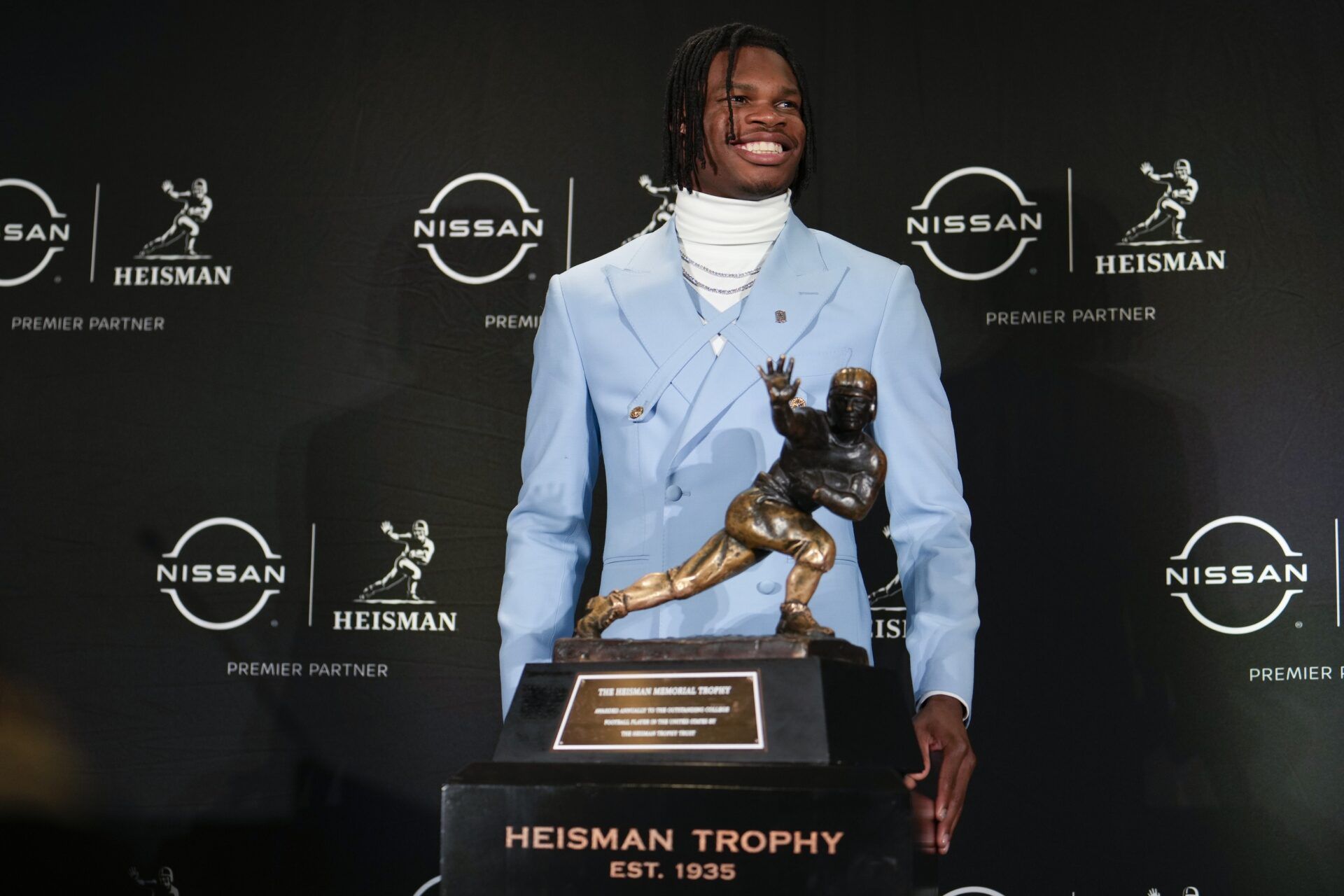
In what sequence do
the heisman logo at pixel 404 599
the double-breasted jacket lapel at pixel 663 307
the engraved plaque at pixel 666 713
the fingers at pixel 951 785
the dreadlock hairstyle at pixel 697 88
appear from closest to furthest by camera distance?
the engraved plaque at pixel 666 713
the fingers at pixel 951 785
the double-breasted jacket lapel at pixel 663 307
the dreadlock hairstyle at pixel 697 88
the heisman logo at pixel 404 599

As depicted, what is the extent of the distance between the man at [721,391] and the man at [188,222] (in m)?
1.62

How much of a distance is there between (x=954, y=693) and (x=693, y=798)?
1.96ft

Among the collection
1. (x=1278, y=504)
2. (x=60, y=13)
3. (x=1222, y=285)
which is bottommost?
(x=1278, y=504)

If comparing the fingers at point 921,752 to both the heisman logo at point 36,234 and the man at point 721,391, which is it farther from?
the heisman logo at point 36,234

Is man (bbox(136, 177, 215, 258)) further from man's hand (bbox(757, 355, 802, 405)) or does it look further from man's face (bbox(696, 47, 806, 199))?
man's hand (bbox(757, 355, 802, 405))

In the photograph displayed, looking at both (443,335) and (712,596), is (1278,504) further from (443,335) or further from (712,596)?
(443,335)

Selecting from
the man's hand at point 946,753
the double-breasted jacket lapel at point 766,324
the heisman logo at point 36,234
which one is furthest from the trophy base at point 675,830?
the heisman logo at point 36,234

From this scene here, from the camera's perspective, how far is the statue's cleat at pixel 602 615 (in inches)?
70.7

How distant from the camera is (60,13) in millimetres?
3807

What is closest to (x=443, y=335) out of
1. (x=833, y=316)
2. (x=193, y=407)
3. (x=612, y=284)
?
(x=193, y=407)

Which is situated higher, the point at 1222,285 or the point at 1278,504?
the point at 1222,285

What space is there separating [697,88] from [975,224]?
1.28 m

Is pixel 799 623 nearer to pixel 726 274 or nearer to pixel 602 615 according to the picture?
pixel 602 615

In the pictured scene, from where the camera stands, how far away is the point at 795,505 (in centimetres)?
179
